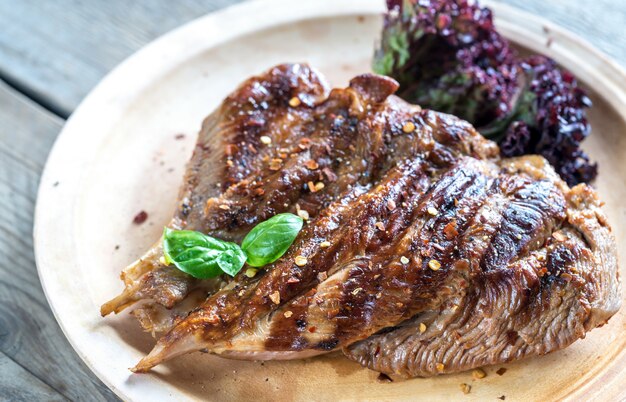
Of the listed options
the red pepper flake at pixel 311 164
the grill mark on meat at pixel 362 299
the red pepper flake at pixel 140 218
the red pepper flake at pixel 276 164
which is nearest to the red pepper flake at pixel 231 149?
the red pepper flake at pixel 276 164

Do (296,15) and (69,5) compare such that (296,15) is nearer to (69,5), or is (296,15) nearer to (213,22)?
(213,22)

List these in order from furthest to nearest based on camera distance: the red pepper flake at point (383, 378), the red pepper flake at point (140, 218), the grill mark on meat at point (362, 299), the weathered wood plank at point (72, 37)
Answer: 1. the weathered wood plank at point (72, 37)
2. the red pepper flake at point (140, 218)
3. the red pepper flake at point (383, 378)
4. the grill mark on meat at point (362, 299)

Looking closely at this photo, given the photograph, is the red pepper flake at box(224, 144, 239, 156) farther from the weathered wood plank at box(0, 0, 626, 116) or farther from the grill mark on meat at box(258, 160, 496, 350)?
the weathered wood plank at box(0, 0, 626, 116)

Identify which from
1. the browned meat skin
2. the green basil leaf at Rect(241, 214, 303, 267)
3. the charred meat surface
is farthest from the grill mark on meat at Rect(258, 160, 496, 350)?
the green basil leaf at Rect(241, 214, 303, 267)

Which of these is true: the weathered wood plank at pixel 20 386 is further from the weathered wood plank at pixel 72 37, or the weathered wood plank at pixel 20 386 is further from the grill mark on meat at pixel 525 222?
the grill mark on meat at pixel 525 222

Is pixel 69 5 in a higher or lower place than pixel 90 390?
higher

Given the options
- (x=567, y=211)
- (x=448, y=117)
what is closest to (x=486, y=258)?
(x=567, y=211)

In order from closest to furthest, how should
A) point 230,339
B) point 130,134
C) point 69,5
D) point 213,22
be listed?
point 230,339 → point 130,134 → point 213,22 → point 69,5

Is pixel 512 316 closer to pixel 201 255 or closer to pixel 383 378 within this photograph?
pixel 383 378
